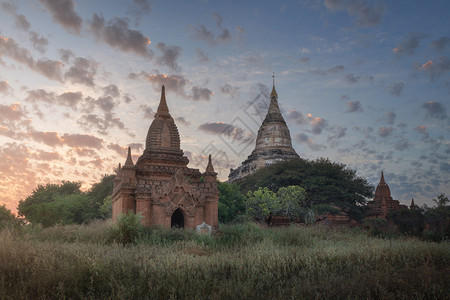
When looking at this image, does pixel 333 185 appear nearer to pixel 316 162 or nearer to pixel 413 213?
pixel 316 162

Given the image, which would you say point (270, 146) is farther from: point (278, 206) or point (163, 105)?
point (163, 105)

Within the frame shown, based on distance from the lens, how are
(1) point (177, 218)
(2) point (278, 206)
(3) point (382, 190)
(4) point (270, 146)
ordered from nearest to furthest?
(1) point (177, 218) < (2) point (278, 206) < (3) point (382, 190) < (4) point (270, 146)

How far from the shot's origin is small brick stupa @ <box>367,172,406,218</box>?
146 feet

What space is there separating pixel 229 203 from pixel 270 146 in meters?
27.5

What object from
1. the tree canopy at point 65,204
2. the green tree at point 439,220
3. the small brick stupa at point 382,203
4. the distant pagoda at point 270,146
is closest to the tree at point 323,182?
the small brick stupa at point 382,203

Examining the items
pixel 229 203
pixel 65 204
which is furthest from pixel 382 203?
pixel 65 204

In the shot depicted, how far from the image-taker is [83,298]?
27.8 ft

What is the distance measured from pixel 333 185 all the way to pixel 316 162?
17.0 feet

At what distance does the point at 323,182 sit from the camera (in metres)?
39.8

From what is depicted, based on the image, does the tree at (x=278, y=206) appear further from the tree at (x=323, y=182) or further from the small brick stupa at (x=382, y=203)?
the small brick stupa at (x=382, y=203)

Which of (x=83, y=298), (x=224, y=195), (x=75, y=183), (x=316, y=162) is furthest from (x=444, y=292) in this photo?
(x=75, y=183)

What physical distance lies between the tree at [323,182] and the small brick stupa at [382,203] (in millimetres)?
2215

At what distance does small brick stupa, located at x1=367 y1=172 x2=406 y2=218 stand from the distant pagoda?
1304 centimetres

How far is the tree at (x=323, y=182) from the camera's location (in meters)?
39.8
